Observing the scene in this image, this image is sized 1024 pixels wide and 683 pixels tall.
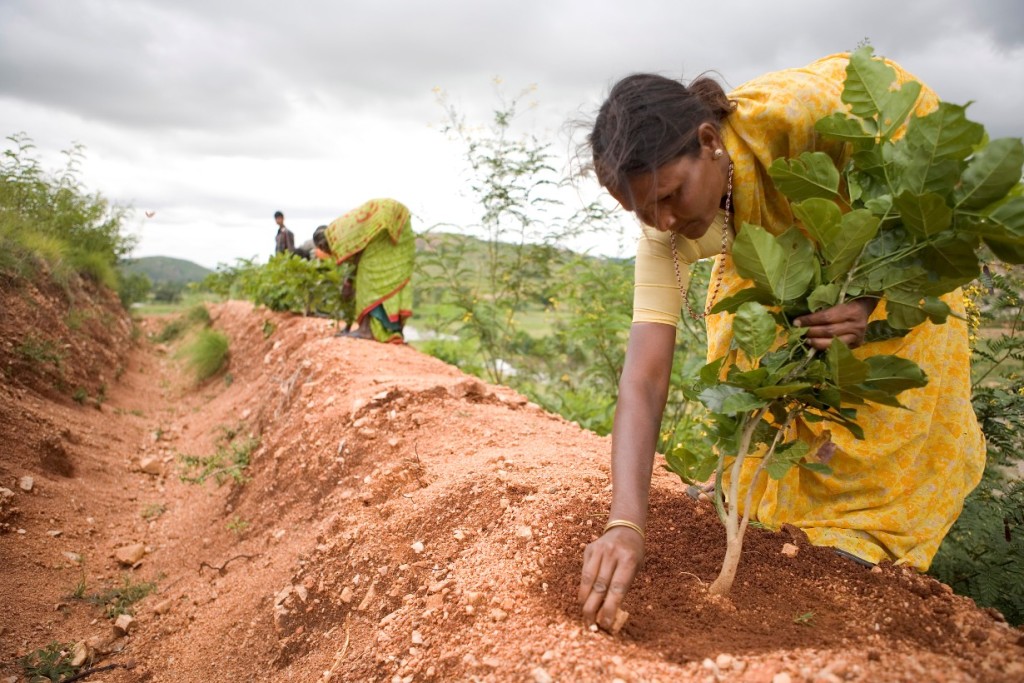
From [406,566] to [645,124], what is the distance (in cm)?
139

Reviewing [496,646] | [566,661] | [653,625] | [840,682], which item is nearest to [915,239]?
[840,682]

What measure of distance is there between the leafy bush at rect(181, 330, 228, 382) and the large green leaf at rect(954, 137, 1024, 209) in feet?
24.6

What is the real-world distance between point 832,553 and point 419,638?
1.08 meters

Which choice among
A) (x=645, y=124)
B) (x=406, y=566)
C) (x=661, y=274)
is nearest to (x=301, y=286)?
(x=406, y=566)

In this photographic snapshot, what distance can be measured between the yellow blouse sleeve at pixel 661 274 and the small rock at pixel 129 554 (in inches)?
110

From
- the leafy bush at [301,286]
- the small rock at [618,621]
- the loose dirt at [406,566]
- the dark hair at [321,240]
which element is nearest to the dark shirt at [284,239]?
the leafy bush at [301,286]

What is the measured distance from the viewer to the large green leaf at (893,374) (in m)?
1.21

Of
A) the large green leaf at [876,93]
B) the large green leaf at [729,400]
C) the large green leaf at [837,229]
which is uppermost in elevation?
the large green leaf at [876,93]

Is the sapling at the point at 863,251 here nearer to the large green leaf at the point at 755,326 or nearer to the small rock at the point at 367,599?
the large green leaf at the point at 755,326

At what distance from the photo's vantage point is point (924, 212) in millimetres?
1205

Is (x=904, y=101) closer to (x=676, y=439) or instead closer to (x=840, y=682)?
(x=840, y=682)

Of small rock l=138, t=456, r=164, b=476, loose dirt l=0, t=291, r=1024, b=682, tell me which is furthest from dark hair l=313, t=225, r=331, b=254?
small rock l=138, t=456, r=164, b=476

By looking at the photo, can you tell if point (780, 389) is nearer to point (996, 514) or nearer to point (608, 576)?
point (608, 576)

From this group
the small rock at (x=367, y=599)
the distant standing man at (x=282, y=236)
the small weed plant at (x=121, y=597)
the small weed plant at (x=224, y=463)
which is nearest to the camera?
the small rock at (x=367, y=599)
